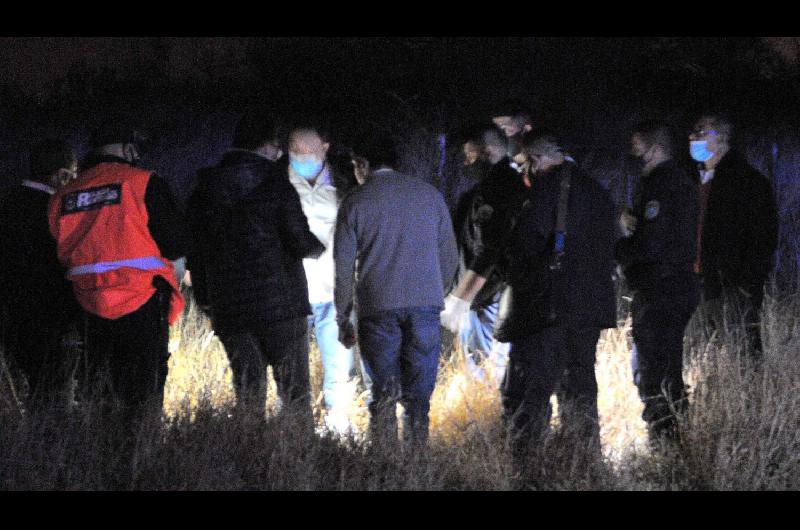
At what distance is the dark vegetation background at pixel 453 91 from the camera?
1894 cm

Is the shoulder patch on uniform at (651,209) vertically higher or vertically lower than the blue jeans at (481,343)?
higher

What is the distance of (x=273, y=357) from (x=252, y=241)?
614mm

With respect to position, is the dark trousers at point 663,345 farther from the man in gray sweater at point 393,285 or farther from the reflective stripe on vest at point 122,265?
the reflective stripe on vest at point 122,265

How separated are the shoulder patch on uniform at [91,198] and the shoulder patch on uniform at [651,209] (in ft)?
8.80

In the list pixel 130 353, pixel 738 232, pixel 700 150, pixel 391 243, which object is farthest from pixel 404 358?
pixel 700 150

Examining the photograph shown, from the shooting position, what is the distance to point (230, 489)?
5.73 metres

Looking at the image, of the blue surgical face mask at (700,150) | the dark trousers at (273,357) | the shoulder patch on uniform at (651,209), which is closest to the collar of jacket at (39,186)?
the dark trousers at (273,357)

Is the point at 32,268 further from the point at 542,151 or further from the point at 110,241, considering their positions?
the point at 542,151

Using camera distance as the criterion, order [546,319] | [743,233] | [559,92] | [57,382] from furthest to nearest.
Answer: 1. [559,92]
2. [743,233]
3. [57,382]
4. [546,319]

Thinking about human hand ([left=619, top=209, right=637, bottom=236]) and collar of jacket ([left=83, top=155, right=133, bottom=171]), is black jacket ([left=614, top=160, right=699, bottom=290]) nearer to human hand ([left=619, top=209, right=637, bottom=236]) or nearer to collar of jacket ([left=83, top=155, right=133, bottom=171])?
human hand ([left=619, top=209, right=637, bottom=236])

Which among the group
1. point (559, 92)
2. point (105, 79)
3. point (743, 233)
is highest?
point (105, 79)

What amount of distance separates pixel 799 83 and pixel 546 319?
54.9 feet

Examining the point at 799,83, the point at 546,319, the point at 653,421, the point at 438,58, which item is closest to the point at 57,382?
the point at 546,319
